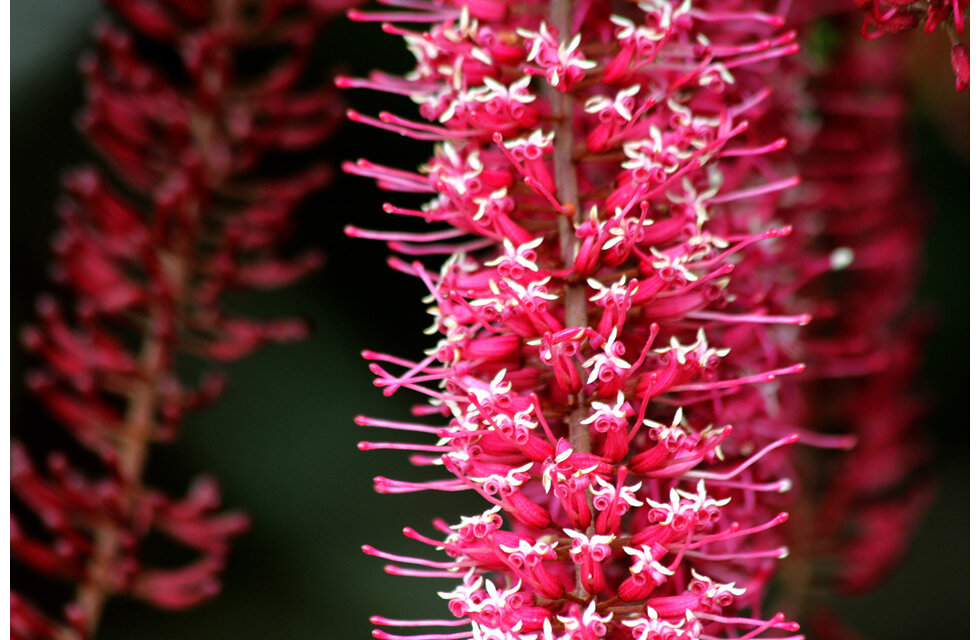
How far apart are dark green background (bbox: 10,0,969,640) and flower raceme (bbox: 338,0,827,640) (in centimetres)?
29

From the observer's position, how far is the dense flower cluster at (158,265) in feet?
1.66

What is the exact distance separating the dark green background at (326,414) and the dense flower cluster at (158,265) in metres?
0.13

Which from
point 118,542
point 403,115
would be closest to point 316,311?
point 403,115

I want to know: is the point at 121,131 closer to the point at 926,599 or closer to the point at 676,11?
the point at 676,11

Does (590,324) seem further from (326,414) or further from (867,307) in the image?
(326,414)

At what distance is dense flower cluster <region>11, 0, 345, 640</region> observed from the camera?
0.50 meters

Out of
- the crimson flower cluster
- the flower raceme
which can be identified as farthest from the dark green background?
the flower raceme

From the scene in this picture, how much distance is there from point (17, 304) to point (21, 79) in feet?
0.48

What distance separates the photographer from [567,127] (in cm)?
36

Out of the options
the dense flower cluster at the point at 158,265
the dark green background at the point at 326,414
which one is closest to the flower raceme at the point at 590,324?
the dense flower cluster at the point at 158,265

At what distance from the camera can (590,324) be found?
0.35 m

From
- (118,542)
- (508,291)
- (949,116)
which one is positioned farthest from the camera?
(949,116)

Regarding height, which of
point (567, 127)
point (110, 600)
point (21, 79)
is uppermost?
point (21, 79)

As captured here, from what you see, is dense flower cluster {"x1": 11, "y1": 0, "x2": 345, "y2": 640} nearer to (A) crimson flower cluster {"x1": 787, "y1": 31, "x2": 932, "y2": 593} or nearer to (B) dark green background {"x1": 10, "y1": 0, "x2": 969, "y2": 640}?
(B) dark green background {"x1": 10, "y1": 0, "x2": 969, "y2": 640}
